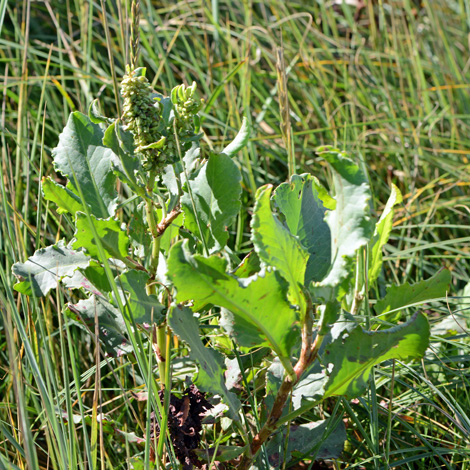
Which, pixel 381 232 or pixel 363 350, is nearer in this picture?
pixel 363 350

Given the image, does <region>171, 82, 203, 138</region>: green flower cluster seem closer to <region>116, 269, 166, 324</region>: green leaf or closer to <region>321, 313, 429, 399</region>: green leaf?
<region>116, 269, 166, 324</region>: green leaf

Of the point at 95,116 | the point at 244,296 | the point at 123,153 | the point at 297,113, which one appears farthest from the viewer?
the point at 297,113

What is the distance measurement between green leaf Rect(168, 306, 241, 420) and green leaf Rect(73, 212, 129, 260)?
0.16 meters

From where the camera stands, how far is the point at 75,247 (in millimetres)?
854

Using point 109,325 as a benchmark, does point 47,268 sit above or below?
above

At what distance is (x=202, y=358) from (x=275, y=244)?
0.22 m

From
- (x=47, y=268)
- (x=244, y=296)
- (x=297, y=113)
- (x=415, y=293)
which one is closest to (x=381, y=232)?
(x=415, y=293)

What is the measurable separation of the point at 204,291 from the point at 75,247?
0.26m

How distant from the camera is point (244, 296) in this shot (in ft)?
2.38

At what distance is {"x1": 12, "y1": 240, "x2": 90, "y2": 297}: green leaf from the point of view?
882mm

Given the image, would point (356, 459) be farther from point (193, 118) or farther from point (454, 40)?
point (454, 40)

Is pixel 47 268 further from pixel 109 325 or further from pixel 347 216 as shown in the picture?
pixel 347 216

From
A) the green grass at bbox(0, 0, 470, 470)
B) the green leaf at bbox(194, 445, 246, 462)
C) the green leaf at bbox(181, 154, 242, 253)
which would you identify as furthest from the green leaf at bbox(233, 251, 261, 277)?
the green grass at bbox(0, 0, 470, 470)

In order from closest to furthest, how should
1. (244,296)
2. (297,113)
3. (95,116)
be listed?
(244,296), (95,116), (297,113)
